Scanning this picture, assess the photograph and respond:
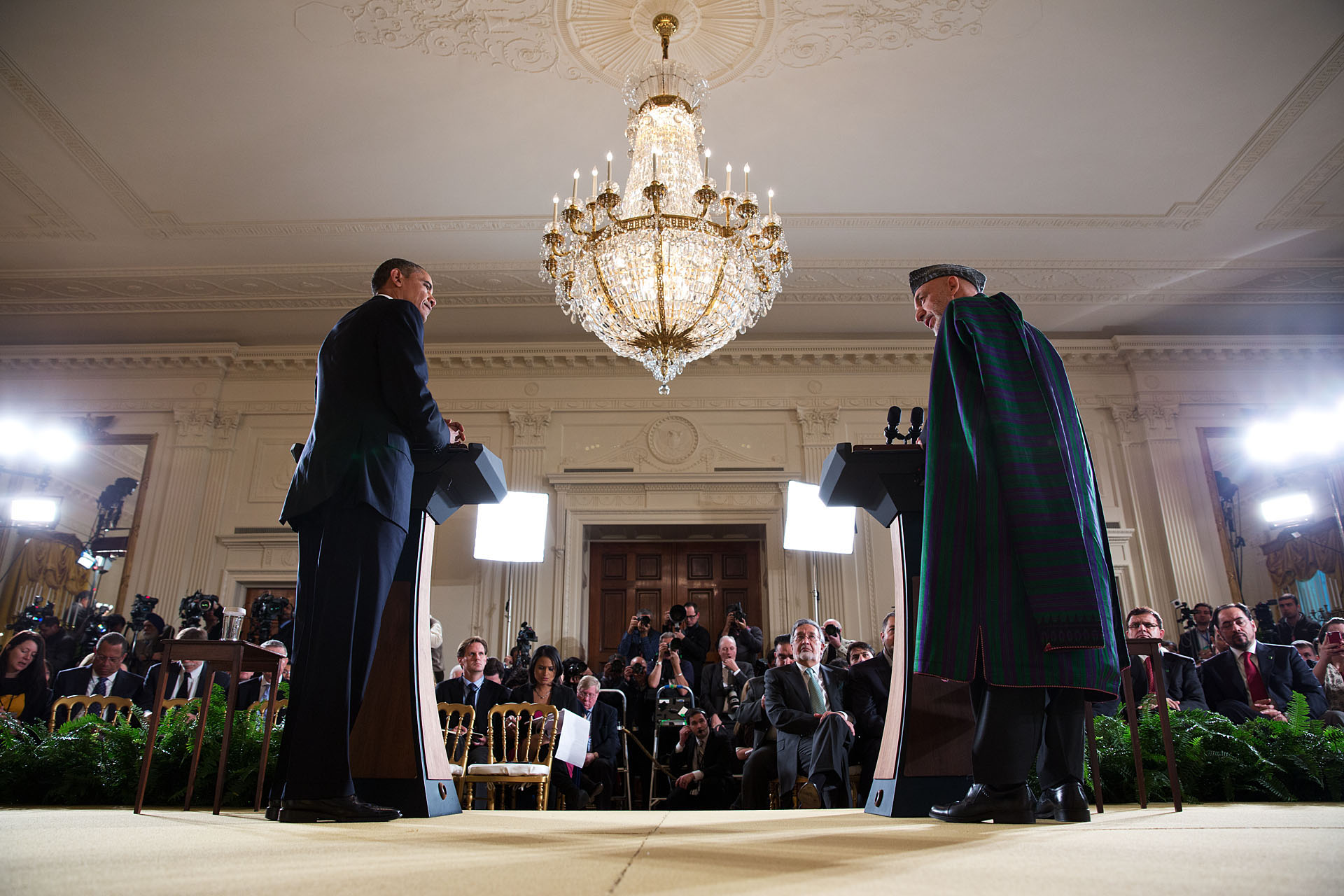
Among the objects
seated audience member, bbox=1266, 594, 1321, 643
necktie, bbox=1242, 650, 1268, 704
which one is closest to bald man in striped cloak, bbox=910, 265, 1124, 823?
necktie, bbox=1242, 650, 1268, 704

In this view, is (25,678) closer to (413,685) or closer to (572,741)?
(572,741)

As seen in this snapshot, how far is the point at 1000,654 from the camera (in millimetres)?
1608

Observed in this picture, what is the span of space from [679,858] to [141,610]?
25.3ft

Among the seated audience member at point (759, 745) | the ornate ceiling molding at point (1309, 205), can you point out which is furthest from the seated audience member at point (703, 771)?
the ornate ceiling molding at point (1309, 205)

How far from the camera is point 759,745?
4.73 meters

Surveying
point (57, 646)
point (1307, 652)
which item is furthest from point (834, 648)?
point (57, 646)

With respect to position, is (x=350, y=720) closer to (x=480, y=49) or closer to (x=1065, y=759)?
(x=1065, y=759)

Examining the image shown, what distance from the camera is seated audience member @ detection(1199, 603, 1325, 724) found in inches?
181

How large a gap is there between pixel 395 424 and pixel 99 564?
11.4 metres

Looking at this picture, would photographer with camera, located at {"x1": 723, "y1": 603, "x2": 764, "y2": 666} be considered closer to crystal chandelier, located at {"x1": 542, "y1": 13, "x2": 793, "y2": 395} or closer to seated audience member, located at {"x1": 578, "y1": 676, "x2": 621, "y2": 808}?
seated audience member, located at {"x1": 578, "y1": 676, "x2": 621, "y2": 808}

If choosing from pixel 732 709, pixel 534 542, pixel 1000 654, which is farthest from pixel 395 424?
pixel 534 542

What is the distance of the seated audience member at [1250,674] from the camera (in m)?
4.60

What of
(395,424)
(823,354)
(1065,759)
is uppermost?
(823,354)

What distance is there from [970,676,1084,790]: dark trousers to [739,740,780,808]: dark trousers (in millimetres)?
3067
